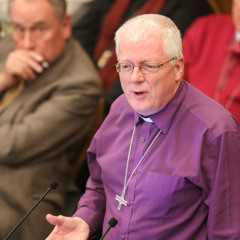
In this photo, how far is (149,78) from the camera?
144cm

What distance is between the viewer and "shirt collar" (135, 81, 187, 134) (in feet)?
4.95

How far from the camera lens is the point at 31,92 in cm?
231

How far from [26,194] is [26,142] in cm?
23

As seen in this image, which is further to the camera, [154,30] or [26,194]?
[26,194]

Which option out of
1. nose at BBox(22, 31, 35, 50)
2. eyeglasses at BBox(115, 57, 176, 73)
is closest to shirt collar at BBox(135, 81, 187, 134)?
eyeglasses at BBox(115, 57, 176, 73)

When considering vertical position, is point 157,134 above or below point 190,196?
above

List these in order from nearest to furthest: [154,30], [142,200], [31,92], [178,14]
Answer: [154,30] < [142,200] < [31,92] < [178,14]

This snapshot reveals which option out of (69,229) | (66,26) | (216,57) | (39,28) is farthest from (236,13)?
(69,229)

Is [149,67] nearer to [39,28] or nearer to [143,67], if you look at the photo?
[143,67]

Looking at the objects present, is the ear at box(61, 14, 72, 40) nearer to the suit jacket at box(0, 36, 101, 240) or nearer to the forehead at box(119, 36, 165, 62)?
the suit jacket at box(0, 36, 101, 240)

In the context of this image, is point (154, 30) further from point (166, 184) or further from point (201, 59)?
point (201, 59)

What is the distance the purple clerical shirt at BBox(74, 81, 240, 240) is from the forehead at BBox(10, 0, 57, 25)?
0.87m

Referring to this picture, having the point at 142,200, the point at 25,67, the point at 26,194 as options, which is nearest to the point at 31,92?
the point at 25,67

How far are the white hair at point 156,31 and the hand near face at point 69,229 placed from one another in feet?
1.94
